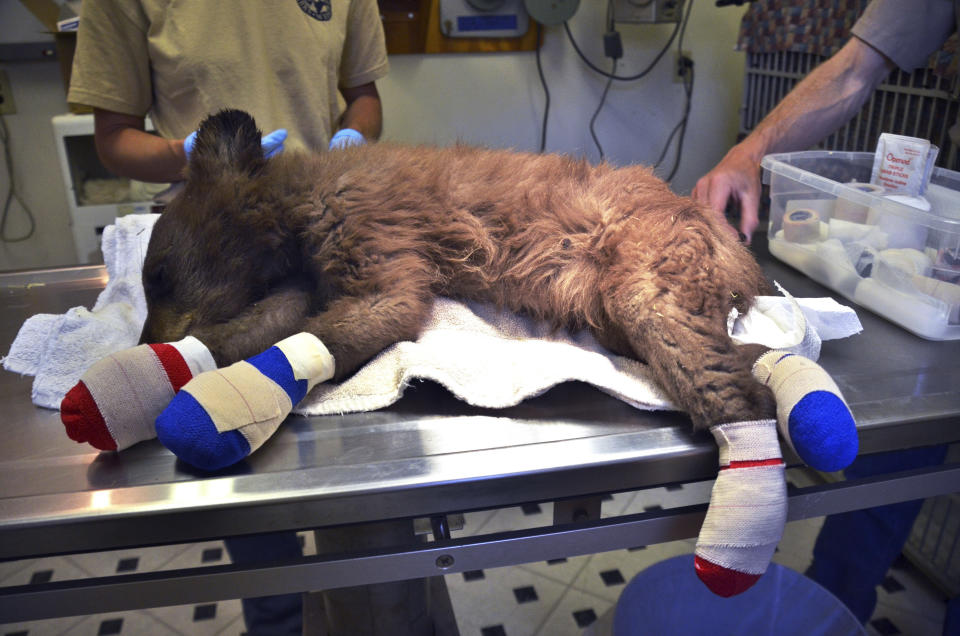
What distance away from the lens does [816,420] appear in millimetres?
799

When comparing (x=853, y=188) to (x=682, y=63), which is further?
(x=682, y=63)

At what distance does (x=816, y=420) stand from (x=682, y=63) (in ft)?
8.00

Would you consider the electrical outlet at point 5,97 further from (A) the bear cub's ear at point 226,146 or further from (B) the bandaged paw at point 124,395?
(B) the bandaged paw at point 124,395

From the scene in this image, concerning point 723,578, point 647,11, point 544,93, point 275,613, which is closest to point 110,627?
point 275,613

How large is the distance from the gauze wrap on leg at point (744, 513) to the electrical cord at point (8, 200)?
3.29 metres

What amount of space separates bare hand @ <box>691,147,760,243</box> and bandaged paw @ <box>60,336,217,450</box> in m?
1.04

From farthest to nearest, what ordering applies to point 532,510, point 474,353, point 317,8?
point 532,510
point 317,8
point 474,353

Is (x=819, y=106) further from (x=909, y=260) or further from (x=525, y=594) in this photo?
(x=525, y=594)

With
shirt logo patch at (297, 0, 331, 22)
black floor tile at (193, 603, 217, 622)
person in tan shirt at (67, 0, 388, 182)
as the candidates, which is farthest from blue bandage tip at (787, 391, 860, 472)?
black floor tile at (193, 603, 217, 622)

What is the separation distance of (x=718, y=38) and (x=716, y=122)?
1.12ft

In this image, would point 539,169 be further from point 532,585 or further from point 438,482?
point 532,585

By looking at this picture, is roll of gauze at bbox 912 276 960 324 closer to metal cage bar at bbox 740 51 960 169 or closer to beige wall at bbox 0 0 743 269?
metal cage bar at bbox 740 51 960 169

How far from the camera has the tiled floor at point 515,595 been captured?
180 centimetres

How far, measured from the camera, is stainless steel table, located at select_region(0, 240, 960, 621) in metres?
0.81
